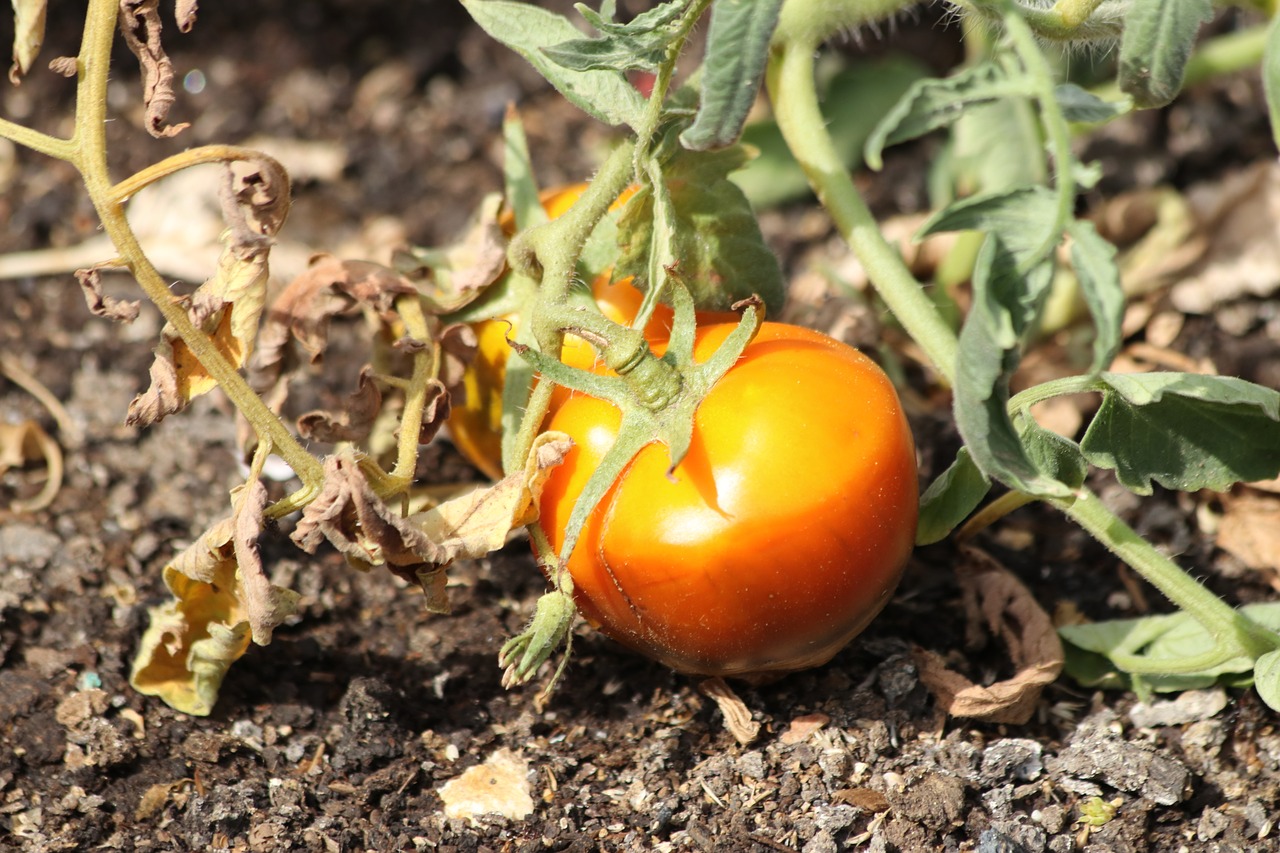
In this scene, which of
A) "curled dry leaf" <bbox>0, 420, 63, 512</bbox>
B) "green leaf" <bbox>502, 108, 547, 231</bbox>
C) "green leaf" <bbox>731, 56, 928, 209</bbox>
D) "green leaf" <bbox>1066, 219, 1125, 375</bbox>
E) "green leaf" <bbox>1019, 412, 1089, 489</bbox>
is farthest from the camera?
"green leaf" <bbox>731, 56, 928, 209</bbox>

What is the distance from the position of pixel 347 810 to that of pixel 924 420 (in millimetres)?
1081

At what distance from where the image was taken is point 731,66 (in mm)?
1239

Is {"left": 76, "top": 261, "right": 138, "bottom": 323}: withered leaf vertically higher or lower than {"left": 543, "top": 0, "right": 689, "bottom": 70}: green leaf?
lower

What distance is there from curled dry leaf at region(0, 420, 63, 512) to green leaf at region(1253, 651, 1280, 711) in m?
1.76

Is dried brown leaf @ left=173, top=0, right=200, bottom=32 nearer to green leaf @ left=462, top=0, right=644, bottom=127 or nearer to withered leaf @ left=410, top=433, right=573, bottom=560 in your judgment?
green leaf @ left=462, top=0, right=644, bottom=127

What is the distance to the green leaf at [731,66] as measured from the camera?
121cm

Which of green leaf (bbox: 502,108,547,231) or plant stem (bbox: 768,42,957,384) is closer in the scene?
plant stem (bbox: 768,42,957,384)

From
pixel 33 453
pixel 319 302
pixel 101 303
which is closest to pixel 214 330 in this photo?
pixel 101 303

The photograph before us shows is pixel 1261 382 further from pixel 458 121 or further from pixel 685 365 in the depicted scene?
pixel 458 121

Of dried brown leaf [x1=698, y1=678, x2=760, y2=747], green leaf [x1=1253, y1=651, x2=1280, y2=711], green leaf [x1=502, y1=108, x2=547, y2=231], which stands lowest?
dried brown leaf [x1=698, y1=678, x2=760, y2=747]

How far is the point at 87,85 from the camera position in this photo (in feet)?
4.51

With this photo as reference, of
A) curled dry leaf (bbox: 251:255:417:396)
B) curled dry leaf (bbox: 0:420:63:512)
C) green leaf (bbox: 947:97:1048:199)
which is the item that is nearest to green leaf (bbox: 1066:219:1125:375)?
curled dry leaf (bbox: 251:255:417:396)

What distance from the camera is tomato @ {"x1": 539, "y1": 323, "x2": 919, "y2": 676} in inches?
52.0

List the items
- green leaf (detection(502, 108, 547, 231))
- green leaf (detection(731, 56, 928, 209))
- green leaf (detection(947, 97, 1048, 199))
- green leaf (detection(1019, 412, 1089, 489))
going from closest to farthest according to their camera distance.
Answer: green leaf (detection(1019, 412, 1089, 489)), green leaf (detection(502, 108, 547, 231)), green leaf (detection(947, 97, 1048, 199)), green leaf (detection(731, 56, 928, 209))
